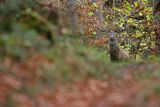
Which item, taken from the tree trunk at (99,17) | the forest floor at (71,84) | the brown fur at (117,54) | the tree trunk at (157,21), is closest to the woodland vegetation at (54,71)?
the forest floor at (71,84)

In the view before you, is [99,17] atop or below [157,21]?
below

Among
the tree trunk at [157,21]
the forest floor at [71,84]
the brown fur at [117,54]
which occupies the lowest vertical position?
the brown fur at [117,54]

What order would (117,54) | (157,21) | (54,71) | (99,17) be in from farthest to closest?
(99,17) → (157,21) → (117,54) → (54,71)

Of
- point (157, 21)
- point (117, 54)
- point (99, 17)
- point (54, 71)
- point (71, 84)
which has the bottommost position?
point (117, 54)

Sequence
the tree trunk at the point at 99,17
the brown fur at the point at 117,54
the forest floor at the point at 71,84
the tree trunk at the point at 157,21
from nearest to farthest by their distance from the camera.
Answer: the forest floor at the point at 71,84
the brown fur at the point at 117,54
the tree trunk at the point at 157,21
the tree trunk at the point at 99,17

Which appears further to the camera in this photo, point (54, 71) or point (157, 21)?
point (157, 21)

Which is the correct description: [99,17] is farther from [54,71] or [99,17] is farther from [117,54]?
[54,71]

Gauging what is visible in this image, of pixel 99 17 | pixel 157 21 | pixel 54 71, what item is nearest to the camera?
pixel 54 71

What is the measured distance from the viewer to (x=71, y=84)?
7.93 metres

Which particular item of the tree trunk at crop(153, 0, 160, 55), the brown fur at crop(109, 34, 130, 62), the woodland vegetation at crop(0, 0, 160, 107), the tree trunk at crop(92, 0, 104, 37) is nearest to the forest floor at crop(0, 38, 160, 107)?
the woodland vegetation at crop(0, 0, 160, 107)

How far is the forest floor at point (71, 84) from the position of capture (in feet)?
23.1

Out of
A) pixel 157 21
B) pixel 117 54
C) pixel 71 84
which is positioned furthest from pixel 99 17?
pixel 71 84

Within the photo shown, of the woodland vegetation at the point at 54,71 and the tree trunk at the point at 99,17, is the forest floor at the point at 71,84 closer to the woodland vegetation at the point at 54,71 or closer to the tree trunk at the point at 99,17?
the woodland vegetation at the point at 54,71

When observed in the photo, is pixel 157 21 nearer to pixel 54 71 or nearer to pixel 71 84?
pixel 71 84
